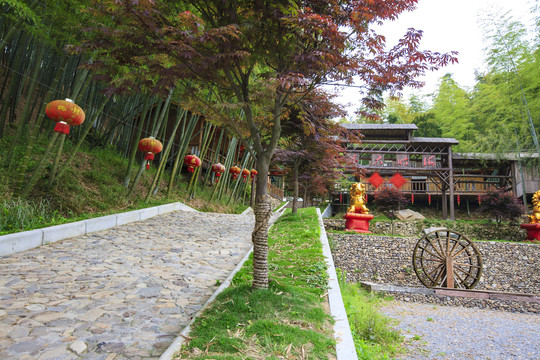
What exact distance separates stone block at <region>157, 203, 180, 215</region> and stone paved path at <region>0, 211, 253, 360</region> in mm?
2811

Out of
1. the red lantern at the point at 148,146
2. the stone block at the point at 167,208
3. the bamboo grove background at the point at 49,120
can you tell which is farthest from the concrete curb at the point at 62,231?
the red lantern at the point at 148,146

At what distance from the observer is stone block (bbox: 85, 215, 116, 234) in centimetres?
643

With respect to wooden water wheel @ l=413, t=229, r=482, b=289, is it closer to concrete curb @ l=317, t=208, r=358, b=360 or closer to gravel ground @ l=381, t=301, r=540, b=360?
gravel ground @ l=381, t=301, r=540, b=360

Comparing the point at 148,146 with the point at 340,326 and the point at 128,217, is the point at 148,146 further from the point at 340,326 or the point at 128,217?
the point at 340,326

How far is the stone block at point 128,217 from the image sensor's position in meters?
7.44

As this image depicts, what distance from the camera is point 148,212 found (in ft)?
28.8

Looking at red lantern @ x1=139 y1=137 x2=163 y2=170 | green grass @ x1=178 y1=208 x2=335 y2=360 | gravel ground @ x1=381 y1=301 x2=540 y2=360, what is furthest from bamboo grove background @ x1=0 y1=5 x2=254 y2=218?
gravel ground @ x1=381 y1=301 x2=540 y2=360

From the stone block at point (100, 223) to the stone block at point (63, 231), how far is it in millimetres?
146

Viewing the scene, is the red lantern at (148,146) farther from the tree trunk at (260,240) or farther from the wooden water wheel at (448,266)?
the wooden water wheel at (448,266)

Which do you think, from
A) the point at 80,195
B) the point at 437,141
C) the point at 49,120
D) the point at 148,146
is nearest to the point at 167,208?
the point at 148,146

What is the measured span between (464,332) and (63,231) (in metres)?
7.46

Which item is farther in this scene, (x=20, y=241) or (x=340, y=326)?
(x=20, y=241)

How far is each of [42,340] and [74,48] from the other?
2589mm

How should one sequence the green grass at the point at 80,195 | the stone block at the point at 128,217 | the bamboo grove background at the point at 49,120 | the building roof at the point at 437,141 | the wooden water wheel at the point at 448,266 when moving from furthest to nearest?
the building roof at the point at 437,141 → the wooden water wheel at the point at 448,266 → the stone block at the point at 128,217 → the bamboo grove background at the point at 49,120 → the green grass at the point at 80,195
